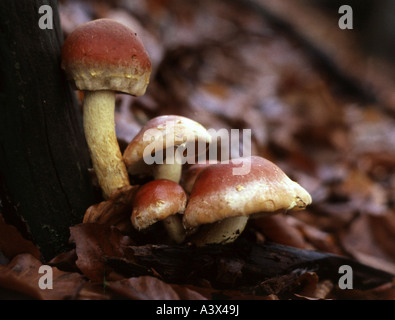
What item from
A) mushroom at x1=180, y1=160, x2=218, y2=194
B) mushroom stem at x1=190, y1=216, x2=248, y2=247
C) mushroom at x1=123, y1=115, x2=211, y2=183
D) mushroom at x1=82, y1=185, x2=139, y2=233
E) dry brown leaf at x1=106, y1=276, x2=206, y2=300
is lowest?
dry brown leaf at x1=106, y1=276, x2=206, y2=300

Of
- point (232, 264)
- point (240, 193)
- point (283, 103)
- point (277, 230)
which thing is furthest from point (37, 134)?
point (283, 103)

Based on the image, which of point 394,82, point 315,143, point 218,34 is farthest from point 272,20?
point 315,143

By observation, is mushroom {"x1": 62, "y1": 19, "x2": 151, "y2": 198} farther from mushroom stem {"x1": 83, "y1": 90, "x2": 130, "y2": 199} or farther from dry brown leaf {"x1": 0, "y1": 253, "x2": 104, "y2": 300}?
dry brown leaf {"x1": 0, "y1": 253, "x2": 104, "y2": 300}

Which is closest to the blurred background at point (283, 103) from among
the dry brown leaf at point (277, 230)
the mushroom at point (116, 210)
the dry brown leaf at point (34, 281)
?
the dry brown leaf at point (277, 230)

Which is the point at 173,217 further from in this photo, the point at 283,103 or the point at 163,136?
the point at 283,103

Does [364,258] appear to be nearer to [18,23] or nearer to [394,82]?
[18,23]

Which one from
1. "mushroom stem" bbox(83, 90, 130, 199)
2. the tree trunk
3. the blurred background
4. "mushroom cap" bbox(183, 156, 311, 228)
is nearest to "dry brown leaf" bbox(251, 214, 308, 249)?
the blurred background
